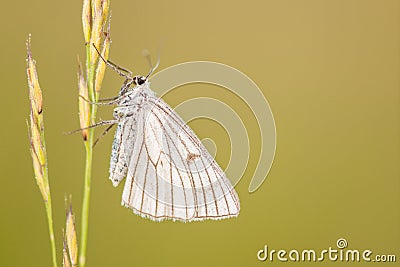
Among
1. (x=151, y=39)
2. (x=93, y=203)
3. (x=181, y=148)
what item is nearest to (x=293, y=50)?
(x=151, y=39)

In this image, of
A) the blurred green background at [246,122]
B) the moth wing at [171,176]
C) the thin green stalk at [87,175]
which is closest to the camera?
the thin green stalk at [87,175]

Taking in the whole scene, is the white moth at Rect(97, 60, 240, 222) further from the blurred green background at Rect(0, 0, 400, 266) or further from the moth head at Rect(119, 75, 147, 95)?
the blurred green background at Rect(0, 0, 400, 266)

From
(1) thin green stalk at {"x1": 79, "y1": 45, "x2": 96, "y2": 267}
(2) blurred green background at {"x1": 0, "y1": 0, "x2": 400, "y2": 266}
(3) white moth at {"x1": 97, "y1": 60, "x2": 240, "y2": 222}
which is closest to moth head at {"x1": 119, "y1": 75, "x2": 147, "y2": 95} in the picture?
(3) white moth at {"x1": 97, "y1": 60, "x2": 240, "y2": 222}

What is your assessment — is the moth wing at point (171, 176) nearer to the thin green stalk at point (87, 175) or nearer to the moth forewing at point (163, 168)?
the moth forewing at point (163, 168)

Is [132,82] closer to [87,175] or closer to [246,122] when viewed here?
[87,175]

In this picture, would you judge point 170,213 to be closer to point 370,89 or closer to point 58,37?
point 58,37

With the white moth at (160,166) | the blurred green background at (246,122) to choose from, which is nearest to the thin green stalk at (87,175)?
the white moth at (160,166)
